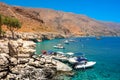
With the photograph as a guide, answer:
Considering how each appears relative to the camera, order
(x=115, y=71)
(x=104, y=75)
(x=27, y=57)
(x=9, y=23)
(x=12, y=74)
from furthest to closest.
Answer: (x=9, y=23) < (x=115, y=71) < (x=104, y=75) < (x=27, y=57) < (x=12, y=74)

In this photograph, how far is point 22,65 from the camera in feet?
166

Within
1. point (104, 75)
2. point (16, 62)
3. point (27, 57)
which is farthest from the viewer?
point (104, 75)

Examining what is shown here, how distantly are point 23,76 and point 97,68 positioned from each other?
27913 millimetres

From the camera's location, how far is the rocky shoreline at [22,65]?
47.9 meters

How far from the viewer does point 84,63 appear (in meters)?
69.1

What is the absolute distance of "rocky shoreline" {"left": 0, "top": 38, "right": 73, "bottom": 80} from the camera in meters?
47.9

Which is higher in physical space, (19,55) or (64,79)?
(19,55)

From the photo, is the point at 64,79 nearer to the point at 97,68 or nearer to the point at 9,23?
the point at 97,68

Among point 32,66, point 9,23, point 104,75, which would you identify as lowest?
point 104,75

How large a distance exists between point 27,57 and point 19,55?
188cm

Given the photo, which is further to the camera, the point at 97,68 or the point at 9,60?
the point at 97,68

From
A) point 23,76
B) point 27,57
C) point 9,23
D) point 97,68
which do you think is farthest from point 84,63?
point 9,23

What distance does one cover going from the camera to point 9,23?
106625 millimetres

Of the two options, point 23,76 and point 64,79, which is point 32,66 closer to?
point 23,76
